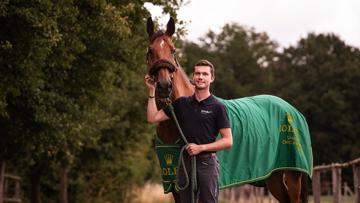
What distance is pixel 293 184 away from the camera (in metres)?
9.56

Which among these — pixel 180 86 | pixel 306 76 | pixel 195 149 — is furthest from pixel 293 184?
pixel 306 76

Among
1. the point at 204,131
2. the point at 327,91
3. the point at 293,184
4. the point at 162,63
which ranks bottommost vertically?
the point at 293,184

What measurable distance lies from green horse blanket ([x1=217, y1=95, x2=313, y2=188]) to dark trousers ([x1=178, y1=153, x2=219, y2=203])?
2194 millimetres

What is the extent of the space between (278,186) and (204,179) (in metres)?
3.71

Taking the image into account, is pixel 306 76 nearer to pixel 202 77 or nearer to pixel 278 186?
pixel 278 186

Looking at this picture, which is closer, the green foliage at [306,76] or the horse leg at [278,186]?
the horse leg at [278,186]

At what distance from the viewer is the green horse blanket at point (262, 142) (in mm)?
8773

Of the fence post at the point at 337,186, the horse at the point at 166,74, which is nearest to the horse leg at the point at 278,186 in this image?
the horse at the point at 166,74

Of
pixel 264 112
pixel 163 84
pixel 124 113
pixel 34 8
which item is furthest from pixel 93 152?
pixel 163 84

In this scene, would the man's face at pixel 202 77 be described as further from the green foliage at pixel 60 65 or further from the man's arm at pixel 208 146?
the green foliage at pixel 60 65

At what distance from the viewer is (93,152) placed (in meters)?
26.0

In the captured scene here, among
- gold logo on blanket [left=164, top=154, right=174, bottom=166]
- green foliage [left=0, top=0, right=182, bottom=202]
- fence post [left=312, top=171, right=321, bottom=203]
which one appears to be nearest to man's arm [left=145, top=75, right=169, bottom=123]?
gold logo on blanket [left=164, top=154, right=174, bottom=166]

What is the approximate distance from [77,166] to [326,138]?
2770 cm

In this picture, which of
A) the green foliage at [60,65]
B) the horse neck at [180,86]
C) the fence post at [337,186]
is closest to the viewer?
the horse neck at [180,86]
